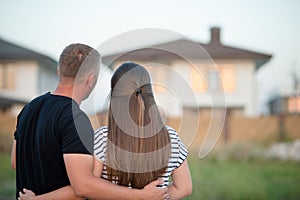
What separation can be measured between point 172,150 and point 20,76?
501 cm

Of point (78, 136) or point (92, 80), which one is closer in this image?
point (78, 136)

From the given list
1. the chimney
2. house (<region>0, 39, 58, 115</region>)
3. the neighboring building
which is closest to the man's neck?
house (<region>0, 39, 58, 115</region>)

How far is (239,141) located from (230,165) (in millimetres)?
295

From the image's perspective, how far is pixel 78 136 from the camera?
1516 mm

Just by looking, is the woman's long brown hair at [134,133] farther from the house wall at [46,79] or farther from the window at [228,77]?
the window at [228,77]

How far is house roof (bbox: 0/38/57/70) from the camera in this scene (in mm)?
6043

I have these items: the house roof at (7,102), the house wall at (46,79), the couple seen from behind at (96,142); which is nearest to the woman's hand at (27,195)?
the couple seen from behind at (96,142)

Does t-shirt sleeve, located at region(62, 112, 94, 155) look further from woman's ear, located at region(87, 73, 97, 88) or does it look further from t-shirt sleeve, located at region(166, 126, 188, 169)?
t-shirt sleeve, located at region(166, 126, 188, 169)

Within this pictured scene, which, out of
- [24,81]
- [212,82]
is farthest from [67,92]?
[24,81]

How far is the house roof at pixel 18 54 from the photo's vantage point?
604 centimetres

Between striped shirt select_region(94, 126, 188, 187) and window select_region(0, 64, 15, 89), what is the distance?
16.1ft

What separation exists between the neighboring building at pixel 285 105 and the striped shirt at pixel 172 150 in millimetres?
4616

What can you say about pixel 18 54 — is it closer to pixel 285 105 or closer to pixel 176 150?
Result: pixel 285 105

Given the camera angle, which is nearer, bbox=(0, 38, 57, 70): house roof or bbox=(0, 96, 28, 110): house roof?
bbox=(0, 38, 57, 70): house roof
